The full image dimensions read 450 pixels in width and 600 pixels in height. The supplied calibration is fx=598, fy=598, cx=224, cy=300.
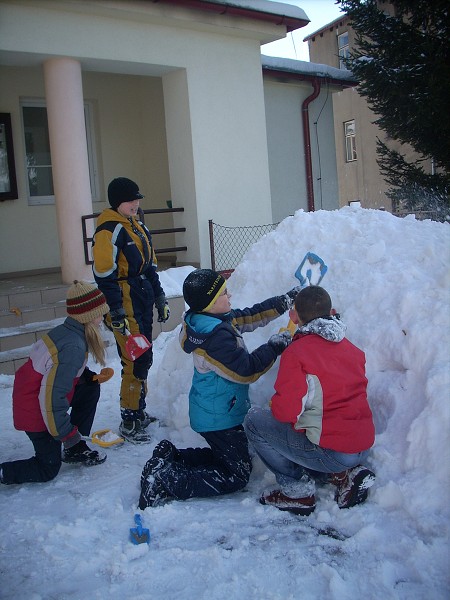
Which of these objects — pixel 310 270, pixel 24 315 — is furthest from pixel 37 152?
pixel 310 270

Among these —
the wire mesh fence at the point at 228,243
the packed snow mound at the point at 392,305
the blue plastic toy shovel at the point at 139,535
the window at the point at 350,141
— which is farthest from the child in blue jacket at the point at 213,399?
the window at the point at 350,141

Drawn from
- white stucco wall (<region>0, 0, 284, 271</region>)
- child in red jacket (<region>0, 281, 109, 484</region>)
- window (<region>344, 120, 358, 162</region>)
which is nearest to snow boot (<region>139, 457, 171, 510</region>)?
child in red jacket (<region>0, 281, 109, 484</region>)

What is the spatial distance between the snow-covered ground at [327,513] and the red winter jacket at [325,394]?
266 mm

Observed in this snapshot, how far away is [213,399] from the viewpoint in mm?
3242

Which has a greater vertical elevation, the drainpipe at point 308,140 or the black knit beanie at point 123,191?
the drainpipe at point 308,140

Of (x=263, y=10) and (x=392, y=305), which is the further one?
(x=263, y=10)

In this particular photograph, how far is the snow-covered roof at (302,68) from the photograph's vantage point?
35.1 feet

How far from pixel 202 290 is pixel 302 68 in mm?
9330

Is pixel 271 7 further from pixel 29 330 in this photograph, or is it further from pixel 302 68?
pixel 29 330

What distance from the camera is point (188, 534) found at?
282 centimetres

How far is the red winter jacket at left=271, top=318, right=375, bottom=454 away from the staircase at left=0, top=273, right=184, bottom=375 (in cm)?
411

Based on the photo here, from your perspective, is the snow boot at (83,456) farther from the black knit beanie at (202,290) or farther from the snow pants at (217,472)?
the black knit beanie at (202,290)

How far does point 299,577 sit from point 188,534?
63cm

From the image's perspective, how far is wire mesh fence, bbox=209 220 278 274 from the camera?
8.90 m
